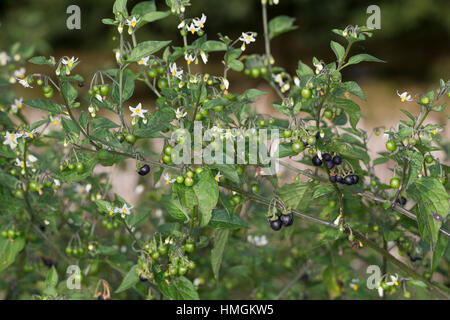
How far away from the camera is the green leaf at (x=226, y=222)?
1455mm

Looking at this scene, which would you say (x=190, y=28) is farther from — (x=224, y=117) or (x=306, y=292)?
(x=306, y=292)

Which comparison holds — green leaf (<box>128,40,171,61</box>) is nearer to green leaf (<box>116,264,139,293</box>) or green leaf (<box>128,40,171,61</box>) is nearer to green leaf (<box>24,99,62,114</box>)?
green leaf (<box>24,99,62,114</box>)

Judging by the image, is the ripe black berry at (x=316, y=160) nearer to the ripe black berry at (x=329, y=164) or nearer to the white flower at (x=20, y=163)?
the ripe black berry at (x=329, y=164)

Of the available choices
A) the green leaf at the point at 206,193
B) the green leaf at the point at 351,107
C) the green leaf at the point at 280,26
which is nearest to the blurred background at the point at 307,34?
the green leaf at the point at 280,26

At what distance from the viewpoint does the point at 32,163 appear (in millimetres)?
1768

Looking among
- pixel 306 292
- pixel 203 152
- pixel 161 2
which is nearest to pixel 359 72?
pixel 161 2

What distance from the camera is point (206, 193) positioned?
1.28 metres

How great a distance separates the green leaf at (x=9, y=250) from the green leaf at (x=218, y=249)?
27.7 inches

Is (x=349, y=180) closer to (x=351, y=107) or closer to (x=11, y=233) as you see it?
(x=351, y=107)

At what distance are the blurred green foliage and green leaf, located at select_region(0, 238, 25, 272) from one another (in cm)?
758

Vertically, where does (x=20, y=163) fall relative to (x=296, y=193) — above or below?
above

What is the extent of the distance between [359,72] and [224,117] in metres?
10.4

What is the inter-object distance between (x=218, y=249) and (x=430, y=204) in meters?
0.65

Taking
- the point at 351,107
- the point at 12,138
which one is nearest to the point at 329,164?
the point at 351,107
